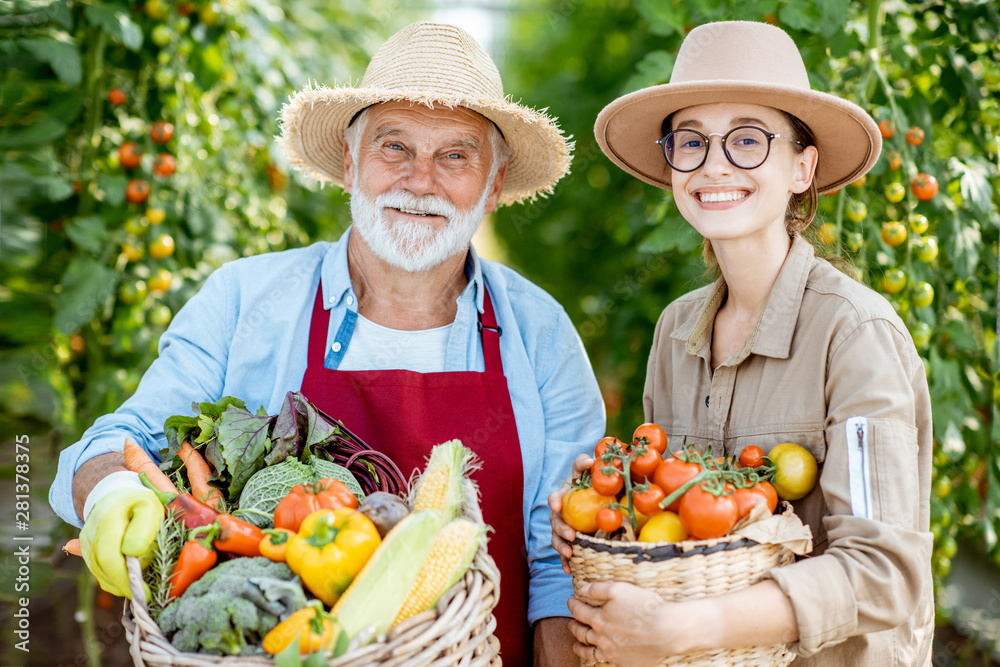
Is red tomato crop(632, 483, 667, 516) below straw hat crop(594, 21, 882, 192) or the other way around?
below

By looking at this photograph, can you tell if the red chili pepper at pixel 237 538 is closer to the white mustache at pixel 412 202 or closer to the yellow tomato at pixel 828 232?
the white mustache at pixel 412 202

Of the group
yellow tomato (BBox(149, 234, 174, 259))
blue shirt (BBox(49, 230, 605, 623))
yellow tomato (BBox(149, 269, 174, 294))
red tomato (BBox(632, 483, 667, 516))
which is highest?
yellow tomato (BBox(149, 234, 174, 259))

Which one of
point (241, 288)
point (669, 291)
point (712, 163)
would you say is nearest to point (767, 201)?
point (712, 163)

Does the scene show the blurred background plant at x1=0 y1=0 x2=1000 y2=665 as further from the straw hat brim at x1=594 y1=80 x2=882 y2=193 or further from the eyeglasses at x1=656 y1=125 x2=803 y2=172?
the eyeglasses at x1=656 y1=125 x2=803 y2=172

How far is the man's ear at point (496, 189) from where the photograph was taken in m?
2.82

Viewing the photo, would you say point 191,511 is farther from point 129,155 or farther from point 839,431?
point 129,155

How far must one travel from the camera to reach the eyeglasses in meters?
1.99

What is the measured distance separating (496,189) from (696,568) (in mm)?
1613

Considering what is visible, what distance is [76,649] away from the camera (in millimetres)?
3771

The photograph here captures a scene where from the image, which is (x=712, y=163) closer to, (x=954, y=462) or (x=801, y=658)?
(x=801, y=658)

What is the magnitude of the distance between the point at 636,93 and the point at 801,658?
1.43 m

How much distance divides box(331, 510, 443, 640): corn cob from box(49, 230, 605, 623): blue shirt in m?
0.89

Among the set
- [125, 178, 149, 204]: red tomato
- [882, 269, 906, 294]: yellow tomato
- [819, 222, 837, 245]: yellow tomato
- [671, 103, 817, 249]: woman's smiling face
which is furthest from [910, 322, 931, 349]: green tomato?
[125, 178, 149, 204]: red tomato

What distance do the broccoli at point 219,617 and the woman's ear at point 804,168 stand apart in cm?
157
